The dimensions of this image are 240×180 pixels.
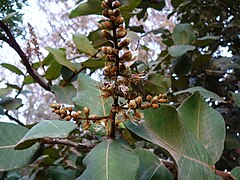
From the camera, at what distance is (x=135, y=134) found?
0.56 meters

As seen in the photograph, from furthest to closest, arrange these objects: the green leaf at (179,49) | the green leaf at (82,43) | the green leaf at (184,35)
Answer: the green leaf at (184,35)
the green leaf at (179,49)
the green leaf at (82,43)

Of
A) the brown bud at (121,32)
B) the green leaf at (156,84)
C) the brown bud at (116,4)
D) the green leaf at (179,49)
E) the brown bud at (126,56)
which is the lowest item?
the green leaf at (156,84)

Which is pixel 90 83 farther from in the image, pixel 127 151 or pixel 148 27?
pixel 148 27

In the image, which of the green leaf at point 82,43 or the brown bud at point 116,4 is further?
the green leaf at point 82,43

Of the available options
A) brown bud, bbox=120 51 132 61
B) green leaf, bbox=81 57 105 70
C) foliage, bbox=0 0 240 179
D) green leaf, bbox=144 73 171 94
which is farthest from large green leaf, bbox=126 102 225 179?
→ green leaf, bbox=144 73 171 94

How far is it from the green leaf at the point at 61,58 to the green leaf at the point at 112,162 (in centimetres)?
51

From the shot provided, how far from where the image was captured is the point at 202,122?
71 centimetres

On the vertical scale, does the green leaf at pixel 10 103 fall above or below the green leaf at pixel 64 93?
below

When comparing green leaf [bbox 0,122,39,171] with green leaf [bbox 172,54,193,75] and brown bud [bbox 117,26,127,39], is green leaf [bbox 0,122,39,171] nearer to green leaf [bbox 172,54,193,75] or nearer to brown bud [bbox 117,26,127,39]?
brown bud [bbox 117,26,127,39]

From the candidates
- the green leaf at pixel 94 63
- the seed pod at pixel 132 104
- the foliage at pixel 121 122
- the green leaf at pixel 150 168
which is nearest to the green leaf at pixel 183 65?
the foliage at pixel 121 122

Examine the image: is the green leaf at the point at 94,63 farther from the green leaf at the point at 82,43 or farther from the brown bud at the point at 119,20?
the brown bud at the point at 119,20

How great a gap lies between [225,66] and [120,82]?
835 mm

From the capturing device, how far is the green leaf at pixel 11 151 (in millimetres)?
590

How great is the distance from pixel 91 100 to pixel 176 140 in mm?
186
